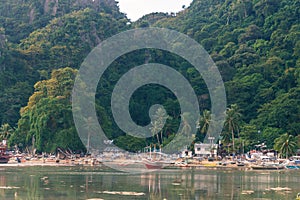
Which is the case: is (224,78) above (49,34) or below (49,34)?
below

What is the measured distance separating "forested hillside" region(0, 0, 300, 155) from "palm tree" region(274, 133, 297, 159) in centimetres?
44

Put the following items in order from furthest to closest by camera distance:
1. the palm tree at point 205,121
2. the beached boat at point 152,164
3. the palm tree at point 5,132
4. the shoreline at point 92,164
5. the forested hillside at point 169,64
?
the palm tree at point 5,132
the palm tree at point 205,121
the forested hillside at point 169,64
the shoreline at point 92,164
the beached boat at point 152,164

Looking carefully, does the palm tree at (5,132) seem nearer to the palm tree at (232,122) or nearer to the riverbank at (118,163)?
the riverbank at (118,163)

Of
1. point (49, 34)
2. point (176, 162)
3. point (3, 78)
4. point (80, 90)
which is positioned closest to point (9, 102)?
point (3, 78)

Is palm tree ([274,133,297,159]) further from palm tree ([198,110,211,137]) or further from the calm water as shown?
the calm water

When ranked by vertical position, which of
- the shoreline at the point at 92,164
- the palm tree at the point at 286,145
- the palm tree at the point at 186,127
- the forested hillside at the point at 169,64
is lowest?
the shoreline at the point at 92,164

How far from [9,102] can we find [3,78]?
281 inches

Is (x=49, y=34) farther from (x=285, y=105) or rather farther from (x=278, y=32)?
(x=285, y=105)

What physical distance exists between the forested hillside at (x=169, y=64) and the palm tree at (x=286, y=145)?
1.45 feet

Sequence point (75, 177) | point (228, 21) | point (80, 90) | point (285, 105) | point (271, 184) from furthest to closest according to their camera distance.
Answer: point (228, 21) < point (80, 90) < point (285, 105) < point (75, 177) < point (271, 184)

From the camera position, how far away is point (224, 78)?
107 meters

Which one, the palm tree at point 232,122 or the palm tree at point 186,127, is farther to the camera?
the palm tree at point 186,127

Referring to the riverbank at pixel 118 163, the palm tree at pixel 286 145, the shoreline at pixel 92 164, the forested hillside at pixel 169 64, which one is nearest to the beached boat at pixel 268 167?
the riverbank at pixel 118 163

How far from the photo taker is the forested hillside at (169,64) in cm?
8894
